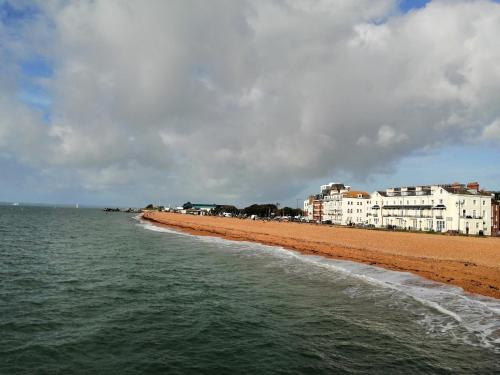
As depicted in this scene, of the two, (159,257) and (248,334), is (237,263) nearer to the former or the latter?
(159,257)

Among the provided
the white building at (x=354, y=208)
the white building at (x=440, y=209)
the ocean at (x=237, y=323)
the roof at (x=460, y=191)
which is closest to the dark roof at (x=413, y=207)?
the white building at (x=440, y=209)

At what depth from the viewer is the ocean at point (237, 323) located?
1155cm

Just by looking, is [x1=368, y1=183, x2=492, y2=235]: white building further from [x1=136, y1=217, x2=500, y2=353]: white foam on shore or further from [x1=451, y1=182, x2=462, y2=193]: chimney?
[x1=136, y1=217, x2=500, y2=353]: white foam on shore

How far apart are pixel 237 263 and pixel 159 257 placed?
7.78m

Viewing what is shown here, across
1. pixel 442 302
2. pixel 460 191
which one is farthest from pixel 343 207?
pixel 442 302

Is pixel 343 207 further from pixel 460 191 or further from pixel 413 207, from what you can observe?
pixel 460 191

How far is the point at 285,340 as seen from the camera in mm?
13695

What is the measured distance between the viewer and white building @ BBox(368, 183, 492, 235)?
89312mm

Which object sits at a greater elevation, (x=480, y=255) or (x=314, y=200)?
(x=314, y=200)

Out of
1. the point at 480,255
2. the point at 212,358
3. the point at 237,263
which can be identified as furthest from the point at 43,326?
the point at 480,255

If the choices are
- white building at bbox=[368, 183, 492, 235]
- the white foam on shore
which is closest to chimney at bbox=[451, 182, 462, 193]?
white building at bbox=[368, 183, 492, 235]

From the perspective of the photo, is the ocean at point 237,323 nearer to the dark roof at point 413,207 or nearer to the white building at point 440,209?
the white building at point 440,209

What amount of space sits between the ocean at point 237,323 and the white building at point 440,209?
Answer: 7239 centimetres

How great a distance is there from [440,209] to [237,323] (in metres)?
89.7
